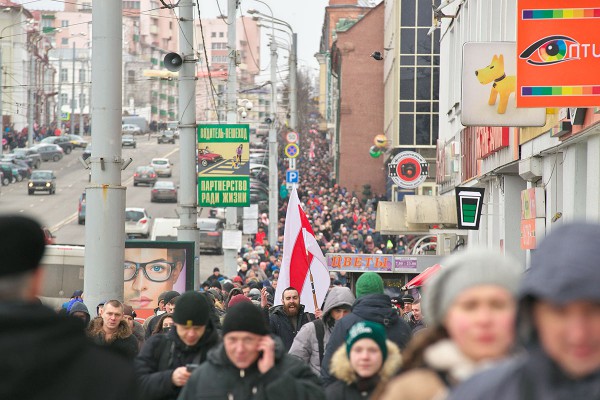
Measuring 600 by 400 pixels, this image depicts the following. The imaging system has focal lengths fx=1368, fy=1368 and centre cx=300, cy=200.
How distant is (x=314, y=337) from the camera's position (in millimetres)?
10352

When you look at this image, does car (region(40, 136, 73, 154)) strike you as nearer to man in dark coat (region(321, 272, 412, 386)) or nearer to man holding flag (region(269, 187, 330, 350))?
man holding flag (region(269, 187, 330, 350))

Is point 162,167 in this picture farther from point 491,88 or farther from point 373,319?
point 373,319

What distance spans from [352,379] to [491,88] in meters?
13.1

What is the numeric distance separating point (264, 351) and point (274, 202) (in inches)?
1582

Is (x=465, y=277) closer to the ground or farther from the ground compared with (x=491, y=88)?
closer to the ground

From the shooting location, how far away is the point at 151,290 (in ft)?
66.4

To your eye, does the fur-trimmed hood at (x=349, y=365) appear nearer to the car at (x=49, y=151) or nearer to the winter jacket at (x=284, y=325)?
the winter jacket at (x=284, y=325)

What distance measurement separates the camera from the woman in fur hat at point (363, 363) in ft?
20.6

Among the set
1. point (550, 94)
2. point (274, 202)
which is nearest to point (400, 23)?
point (274, 202)

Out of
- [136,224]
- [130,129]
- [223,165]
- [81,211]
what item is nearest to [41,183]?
[81,211]

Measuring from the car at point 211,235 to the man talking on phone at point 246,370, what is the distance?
1969 inches

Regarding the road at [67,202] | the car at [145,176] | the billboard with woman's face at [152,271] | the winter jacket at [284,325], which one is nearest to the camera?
the winter jacket at [284,325]

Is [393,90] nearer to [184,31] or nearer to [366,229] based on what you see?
[366,229]

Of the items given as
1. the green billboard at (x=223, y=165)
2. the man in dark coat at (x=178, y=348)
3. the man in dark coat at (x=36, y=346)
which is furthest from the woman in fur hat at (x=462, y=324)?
the green billboard at (x=223, y=165)
